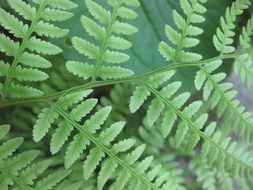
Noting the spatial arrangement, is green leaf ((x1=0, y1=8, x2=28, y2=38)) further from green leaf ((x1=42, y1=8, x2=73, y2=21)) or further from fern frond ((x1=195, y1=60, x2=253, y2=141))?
fern frond ((x1=195, y1=60, x2=253, y2=141))

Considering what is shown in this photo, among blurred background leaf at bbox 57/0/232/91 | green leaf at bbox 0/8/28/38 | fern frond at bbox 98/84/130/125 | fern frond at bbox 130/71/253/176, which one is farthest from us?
fern frond at bbox 98/84/130/125

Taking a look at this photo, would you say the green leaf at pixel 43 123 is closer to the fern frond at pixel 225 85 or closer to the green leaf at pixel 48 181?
the green leaf at pixel 48 181

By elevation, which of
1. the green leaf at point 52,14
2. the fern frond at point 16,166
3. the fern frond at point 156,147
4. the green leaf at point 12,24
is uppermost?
the fern frond at point 156,147

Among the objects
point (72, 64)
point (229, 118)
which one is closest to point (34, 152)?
point (72, 64)

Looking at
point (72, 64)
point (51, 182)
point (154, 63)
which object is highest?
point (154, 63)

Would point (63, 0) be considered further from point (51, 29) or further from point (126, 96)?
point (126, 96)

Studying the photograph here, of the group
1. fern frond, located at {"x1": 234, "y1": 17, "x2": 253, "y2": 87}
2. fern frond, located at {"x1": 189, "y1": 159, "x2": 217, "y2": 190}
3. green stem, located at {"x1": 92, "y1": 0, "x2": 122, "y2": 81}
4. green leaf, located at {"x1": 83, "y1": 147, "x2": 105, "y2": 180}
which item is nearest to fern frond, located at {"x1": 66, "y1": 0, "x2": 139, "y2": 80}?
green stem, located at {"x1": 92, "y1": 0, "x2": 122, "y2": 81}

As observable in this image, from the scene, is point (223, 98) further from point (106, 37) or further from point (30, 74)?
point (30, 74)

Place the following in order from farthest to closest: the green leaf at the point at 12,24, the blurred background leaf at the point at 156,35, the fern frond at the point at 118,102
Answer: the fern frond at the point at 118,102 < the blurred background leaf at the point at 156,35 < the green leaf at the point at 12,24

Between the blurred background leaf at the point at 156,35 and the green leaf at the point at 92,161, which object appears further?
the blurred background leaf at the point at 156,35

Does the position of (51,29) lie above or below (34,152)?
above

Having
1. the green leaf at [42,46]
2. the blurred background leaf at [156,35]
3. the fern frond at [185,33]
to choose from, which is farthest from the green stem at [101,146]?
the blurred background leaf at [156,35]
